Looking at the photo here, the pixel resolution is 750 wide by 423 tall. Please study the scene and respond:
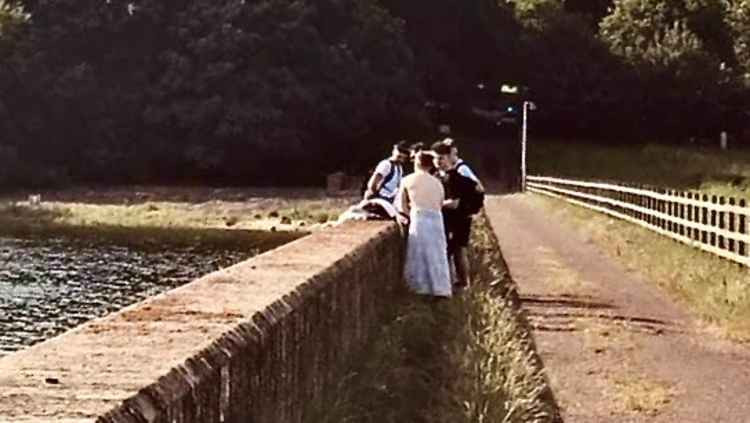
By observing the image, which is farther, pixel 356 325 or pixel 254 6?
pixel 254 6

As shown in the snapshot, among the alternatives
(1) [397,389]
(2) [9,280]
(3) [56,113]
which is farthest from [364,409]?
(3) [56,113]

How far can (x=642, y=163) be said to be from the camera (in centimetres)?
6581

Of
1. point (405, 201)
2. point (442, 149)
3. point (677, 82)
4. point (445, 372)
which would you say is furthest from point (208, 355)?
point (677, 82)

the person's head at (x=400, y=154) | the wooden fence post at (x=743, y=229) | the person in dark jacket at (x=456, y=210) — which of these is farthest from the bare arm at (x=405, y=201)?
the wooden fence post at (x=743, y=229)

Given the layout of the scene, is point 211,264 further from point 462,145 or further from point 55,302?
point 462,145

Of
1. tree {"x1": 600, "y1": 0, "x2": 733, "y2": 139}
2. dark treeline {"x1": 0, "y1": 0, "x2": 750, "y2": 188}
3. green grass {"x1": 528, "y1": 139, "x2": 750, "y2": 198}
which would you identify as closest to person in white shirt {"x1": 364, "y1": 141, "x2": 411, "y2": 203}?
green grass {"x1": 528, "y1": 139, "x2": 750, "y2": 198}

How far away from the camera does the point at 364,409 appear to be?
9125 mm

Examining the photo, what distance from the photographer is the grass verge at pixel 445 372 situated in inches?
358

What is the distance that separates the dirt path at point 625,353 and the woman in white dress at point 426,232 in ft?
3.39

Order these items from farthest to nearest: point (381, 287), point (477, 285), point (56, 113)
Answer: point (56, 113), point (477, 285), point (381, 287)

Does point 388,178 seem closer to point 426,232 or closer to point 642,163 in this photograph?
point 426,232

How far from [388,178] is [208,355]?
11386 millimetres

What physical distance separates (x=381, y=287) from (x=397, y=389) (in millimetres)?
3123

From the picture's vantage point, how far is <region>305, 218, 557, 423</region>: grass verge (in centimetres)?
909
